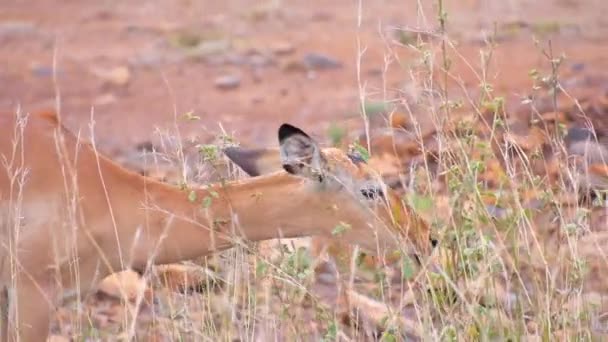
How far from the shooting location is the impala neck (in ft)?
18.0

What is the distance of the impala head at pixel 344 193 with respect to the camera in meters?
5.23

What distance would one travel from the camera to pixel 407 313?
19.0 feet

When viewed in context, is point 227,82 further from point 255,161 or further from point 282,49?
point 255,161

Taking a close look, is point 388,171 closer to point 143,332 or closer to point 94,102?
point 143,332

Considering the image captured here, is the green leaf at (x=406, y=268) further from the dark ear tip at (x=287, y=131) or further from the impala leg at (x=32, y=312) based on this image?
the impala leg at (x=32, y=312)

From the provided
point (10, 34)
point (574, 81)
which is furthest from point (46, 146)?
point (10, 34)

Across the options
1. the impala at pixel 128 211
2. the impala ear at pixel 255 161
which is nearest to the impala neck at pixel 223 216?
the impala at pixel 128 211

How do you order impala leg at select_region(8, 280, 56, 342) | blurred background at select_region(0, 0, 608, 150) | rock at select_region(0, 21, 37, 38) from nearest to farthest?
impala leg at select_region(8, 280, 56, 342) → blurred background at select_region(0, 0, 608, 150) → rock at select_region(0, 21, 37, 38)

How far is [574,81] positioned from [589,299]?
5570mm

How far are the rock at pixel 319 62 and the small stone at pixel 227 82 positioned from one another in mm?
700

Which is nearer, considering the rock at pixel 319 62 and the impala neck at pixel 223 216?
the impala neck at pixel 223 216

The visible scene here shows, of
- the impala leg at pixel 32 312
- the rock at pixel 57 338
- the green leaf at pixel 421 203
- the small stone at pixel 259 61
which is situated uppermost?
the green leaf at pixel 421 203

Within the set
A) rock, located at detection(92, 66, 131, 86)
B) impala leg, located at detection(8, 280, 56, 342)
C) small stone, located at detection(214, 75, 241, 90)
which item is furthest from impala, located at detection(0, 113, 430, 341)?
rock, located at detection(92, 66, 131, 86)

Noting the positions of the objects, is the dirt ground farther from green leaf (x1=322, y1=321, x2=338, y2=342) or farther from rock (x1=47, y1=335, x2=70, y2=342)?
green leaf (x1=322, y1=321, x2=338, y2=342)
